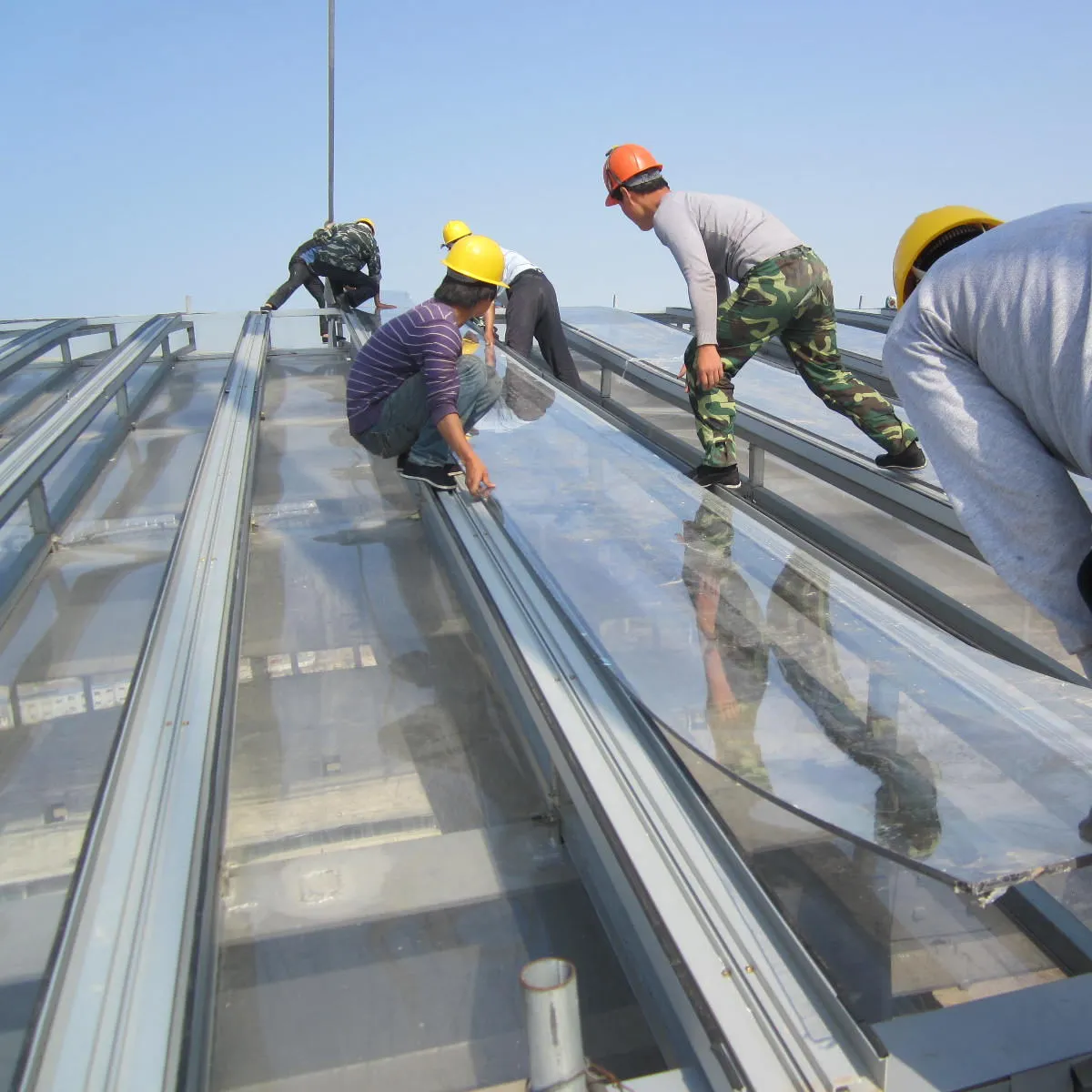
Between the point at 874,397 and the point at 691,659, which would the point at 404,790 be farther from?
the point at 874,397

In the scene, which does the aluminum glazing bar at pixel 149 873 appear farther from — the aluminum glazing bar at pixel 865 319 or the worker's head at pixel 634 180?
the aluminum glazing bar at pixel 865 319

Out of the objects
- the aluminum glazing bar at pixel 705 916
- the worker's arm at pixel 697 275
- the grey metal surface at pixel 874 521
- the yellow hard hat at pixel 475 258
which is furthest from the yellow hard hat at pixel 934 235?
the yellow hard hat at pixel 475 258

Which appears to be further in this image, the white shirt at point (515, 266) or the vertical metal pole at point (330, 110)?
the vertical metal pole at point (330, 110)

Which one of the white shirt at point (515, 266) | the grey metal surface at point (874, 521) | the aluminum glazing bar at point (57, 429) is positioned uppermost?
the white shirt at point (515, 266)

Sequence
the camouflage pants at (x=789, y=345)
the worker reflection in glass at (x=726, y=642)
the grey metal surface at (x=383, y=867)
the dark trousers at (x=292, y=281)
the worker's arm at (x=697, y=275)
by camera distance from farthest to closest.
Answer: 1. the dark trousers at (x=292, y=281)
2. the camouflage pants at (x=789, y=345)
3. the worker's arm at (x=697, y=275)
4. the worker reflection in glass at (x=726, y=642)
5. the grey metal surface at (x=383, y=867)

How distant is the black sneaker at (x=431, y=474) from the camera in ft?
12.6

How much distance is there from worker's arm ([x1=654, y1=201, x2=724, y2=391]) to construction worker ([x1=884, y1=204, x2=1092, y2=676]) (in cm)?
224

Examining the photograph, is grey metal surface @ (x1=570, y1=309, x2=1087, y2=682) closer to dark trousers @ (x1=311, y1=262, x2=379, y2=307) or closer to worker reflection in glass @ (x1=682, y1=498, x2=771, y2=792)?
worker reflection in glass @ (x1=682, y1=498, x2=771, y2=792)

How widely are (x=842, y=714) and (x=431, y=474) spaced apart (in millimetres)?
2288

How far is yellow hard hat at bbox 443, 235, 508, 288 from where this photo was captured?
3635mm

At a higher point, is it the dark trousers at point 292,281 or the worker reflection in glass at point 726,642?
the dark trousers at point 292,281

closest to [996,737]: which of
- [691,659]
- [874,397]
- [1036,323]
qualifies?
[691,659]

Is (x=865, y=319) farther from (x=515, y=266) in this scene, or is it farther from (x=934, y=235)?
(x=934, y=235)

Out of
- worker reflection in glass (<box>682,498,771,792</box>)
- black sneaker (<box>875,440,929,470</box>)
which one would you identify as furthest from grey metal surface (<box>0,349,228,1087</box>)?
black sneaker (<box>875,440,929,470</box>)
